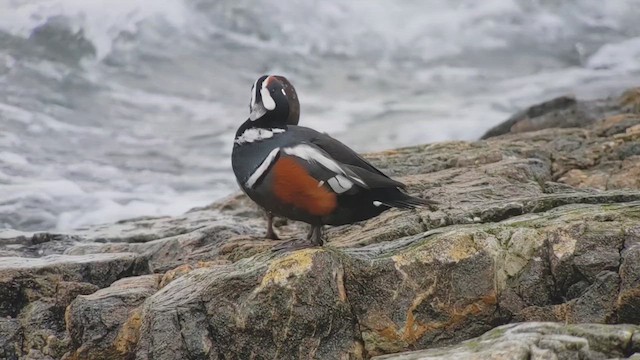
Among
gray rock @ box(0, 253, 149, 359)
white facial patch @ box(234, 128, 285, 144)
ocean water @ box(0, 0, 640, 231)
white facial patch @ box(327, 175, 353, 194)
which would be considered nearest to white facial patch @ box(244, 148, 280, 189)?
white facial patch @ box(234, 128, 285, 144)

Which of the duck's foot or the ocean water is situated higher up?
the ocean water

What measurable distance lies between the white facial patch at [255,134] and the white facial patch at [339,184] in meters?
0.40

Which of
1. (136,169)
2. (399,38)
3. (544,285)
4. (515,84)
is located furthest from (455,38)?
(544,285)

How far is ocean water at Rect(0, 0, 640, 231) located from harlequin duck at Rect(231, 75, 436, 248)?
5657mm

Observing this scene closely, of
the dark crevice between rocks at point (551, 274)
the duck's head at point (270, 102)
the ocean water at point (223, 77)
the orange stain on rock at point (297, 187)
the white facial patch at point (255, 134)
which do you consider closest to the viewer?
the dark crevice between rocks at point (551, 274)

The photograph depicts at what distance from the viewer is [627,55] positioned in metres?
16.7

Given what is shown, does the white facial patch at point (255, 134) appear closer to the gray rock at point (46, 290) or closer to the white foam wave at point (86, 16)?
the gray rock at point (46, 290)

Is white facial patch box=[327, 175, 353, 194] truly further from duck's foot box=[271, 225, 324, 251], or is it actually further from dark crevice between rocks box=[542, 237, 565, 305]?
dark crevice between rocks box=[542, 237, 565, 305]

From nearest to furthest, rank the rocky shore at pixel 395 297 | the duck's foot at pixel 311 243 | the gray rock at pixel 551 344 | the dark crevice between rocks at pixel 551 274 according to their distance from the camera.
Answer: the gray rock at pixel 551 344 < the rocky shore at pixel 395 297 < the dark crevice between rocks at pixel 551 274 < the duck's foot at pixel 311 243

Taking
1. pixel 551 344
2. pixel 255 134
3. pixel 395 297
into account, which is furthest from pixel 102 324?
pixel 551 344

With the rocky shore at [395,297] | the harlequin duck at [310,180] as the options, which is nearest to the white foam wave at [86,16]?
the rocky shore at [395,297]

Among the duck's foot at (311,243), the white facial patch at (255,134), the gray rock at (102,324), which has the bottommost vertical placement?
the gray rock at (102,324)

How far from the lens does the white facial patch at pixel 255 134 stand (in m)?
4.54

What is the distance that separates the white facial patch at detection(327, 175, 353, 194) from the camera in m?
4.33
